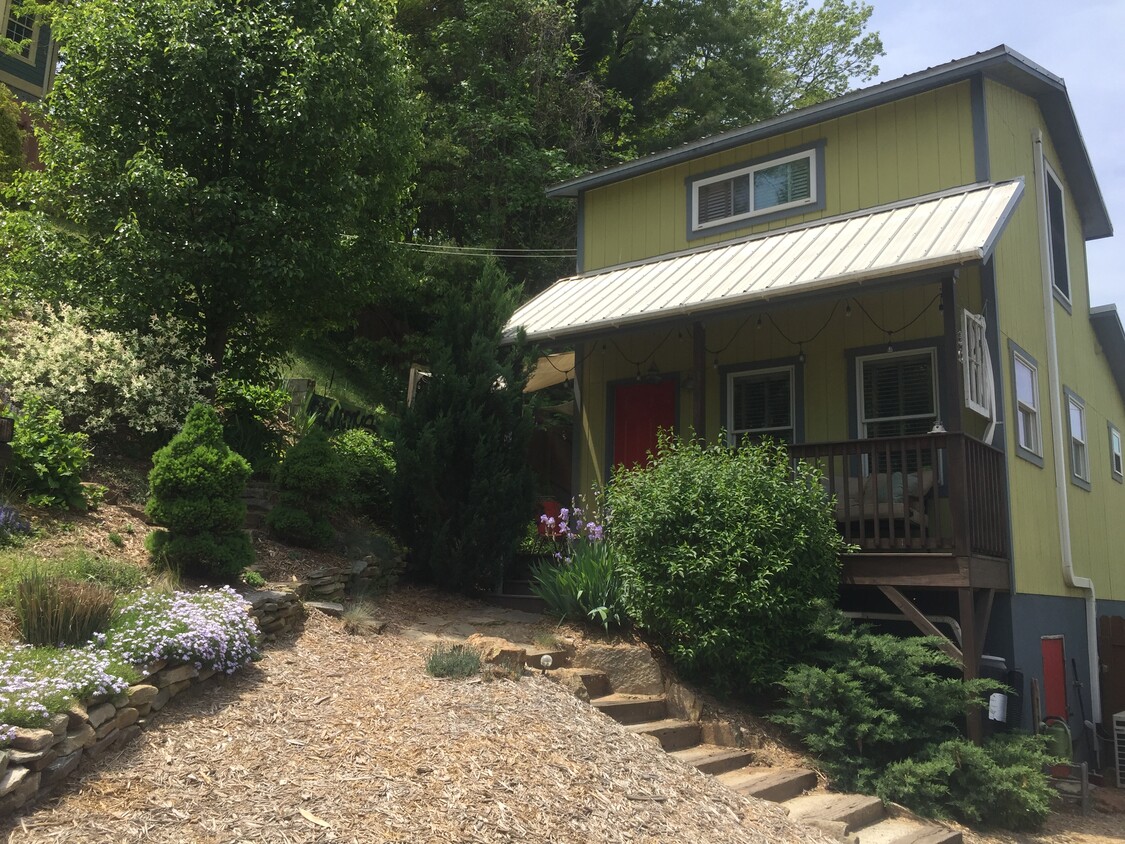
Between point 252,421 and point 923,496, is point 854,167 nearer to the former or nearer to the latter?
point 923,496

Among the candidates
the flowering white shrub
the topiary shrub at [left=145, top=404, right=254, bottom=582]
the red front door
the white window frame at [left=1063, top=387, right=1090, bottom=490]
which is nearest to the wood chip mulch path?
the topiary shrub at [left=145, top=404, right=254, bottom=582]

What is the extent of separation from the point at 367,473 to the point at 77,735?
675 centimetres

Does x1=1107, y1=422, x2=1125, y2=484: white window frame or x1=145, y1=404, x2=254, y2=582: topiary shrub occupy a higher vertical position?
x1=1107, y1=422, x2=1125, y2=484: white window frame

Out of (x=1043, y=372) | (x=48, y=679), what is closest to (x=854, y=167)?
(x=1043, y=372)

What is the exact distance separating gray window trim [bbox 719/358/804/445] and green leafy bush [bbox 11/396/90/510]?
6.66m

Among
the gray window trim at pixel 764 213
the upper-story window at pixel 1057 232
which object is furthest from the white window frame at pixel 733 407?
the upper-story window at pixel 1057 232

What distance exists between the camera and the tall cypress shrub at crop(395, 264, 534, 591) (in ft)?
32.7

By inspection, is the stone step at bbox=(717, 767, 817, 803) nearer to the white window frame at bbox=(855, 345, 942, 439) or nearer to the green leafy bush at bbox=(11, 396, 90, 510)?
the white window frame at bbox=(855, 345, 942, 439)

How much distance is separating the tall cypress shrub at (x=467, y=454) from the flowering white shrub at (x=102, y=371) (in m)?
2.54

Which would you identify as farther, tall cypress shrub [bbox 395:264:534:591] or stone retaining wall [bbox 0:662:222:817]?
→ tall cypress shrub [bbox 395:264:534:591]

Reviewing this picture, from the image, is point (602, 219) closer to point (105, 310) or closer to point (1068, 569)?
point (105, 310)

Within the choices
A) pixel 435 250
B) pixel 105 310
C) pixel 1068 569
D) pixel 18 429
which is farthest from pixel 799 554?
pixel 435 250

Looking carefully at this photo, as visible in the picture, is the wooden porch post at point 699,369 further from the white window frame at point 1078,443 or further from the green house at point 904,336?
the white window frame at point 1078,443

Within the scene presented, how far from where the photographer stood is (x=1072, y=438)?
1194 cm
